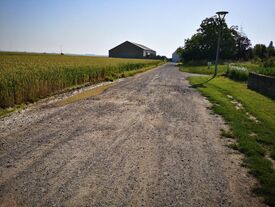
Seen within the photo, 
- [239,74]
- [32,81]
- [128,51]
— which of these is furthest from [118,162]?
[128,51]

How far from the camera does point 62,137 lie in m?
6.11

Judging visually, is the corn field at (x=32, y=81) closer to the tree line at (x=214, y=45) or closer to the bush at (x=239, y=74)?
the bush at (x=239, y=74)

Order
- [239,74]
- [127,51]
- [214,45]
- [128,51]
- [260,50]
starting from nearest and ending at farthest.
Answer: [239,74] → [260,50] → [214,45] → [128,51] → [127,51]

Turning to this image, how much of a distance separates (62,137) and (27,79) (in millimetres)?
6266

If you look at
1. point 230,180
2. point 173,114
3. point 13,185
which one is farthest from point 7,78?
point 230,180

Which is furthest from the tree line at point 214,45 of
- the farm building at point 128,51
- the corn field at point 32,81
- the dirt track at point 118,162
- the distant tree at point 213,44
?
the dirt track at point 118,162

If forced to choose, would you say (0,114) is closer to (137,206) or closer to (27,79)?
(27,79)

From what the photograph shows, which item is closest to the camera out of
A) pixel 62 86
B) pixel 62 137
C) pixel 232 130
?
pixel 62 137

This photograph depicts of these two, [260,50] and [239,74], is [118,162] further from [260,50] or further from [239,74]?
[260,50]

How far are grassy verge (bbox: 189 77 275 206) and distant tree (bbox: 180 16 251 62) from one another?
150 feet

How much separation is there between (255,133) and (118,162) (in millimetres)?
3831

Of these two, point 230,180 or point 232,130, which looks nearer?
point 230,180

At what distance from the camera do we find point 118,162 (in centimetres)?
475

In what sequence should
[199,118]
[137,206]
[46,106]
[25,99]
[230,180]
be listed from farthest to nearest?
[25,99]
[46,106]
[199,118]
[230,180]
[137,206]
